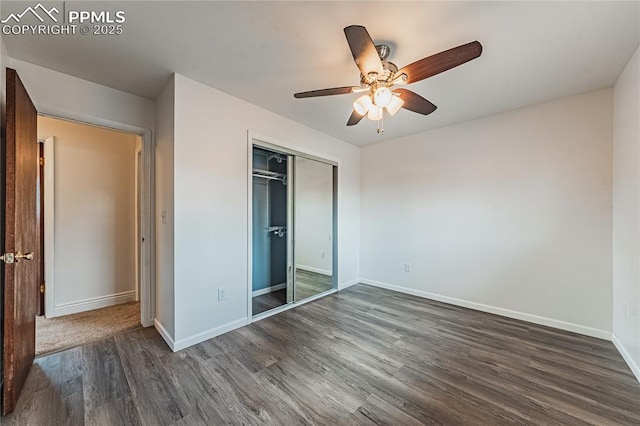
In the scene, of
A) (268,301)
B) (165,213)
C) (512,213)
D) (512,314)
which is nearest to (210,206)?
(165,213)

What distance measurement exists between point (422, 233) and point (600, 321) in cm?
193

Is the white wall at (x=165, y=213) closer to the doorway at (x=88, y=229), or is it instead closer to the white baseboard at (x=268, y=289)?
the doorway at (x=88, y=229)

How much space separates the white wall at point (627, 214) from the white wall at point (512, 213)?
147 mm

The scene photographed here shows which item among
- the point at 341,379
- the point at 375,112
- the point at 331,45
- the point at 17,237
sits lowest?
the point at 341,379

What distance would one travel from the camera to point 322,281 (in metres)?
4.10

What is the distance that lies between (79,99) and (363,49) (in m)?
2.57

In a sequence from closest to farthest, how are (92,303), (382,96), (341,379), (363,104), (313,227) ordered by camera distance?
(382,96)
(341,379)
(363,104)
(92,303)
(313,227)

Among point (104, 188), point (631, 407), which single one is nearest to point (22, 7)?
point (104, 188)

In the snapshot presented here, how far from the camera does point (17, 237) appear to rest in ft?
5.29

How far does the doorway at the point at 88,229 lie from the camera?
2.85 m

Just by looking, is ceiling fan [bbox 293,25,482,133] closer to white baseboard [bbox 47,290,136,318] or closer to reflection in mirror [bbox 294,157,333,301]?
reflection in mirror [bbox 294,157,333,301]

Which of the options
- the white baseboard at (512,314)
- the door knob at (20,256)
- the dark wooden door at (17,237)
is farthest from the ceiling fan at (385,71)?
the white baseboard at (512,314)

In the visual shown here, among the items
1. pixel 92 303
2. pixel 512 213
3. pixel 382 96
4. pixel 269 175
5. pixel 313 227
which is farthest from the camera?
pixel 313 227

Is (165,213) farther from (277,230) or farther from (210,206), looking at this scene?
(277,230)
